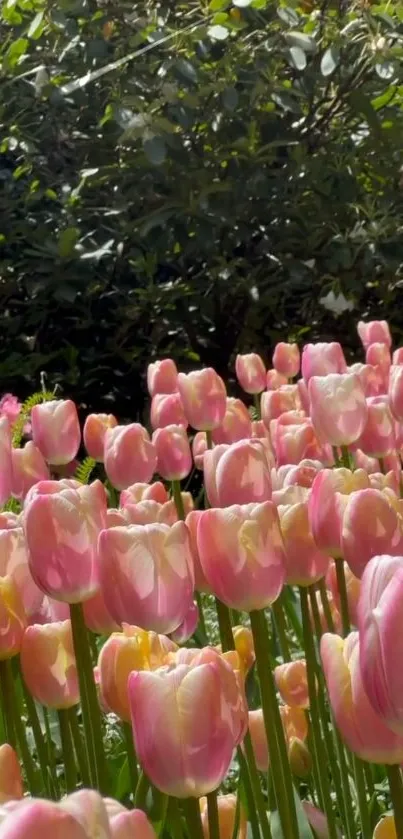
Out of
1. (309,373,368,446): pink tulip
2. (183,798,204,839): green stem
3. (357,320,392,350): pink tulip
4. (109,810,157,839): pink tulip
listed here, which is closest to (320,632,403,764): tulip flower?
(183,798,204,839): green stem

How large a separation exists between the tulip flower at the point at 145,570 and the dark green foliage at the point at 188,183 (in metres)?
2.95

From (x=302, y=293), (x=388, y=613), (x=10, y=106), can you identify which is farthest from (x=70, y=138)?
(x=388, y=613)

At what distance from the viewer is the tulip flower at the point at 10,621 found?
3.26ft

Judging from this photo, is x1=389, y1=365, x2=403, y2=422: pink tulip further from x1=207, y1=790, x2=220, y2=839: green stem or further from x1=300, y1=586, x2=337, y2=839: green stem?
x1=207, y1=790, x2=220, y2=839: green stem

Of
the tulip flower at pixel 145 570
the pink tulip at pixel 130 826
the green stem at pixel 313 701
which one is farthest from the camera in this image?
the green stem at pixel 313 701

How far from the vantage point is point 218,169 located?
4.23 m

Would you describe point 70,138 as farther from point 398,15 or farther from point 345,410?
point 345,410

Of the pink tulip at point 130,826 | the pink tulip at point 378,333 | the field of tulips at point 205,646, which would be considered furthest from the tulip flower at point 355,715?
the pink tulip at point 378,333

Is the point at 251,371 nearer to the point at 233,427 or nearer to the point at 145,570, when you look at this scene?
the point at 233,427

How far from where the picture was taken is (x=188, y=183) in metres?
4.06

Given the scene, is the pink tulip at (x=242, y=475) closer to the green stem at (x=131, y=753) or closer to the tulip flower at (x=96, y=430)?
the green stem at (x=131, y=753)

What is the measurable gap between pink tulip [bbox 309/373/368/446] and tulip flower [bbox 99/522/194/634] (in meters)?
0.76

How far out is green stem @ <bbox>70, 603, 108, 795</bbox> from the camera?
1.01 m

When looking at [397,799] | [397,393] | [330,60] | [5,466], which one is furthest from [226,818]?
[330,60]
